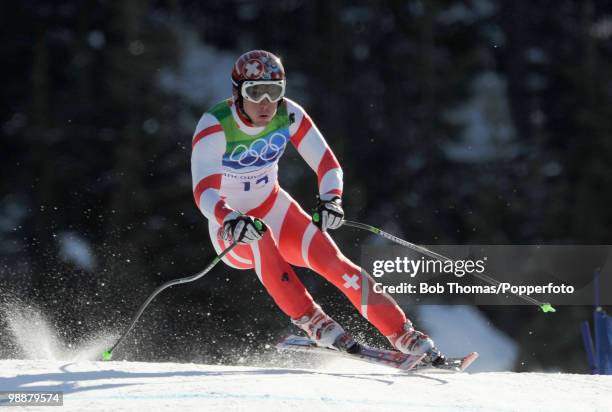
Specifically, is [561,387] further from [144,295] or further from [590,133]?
[590,133]

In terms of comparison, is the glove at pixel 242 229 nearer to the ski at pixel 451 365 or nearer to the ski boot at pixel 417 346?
the ski boot at pixel 417 346

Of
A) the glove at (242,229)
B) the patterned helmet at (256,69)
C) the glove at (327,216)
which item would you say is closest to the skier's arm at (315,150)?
the glove at (327,216)

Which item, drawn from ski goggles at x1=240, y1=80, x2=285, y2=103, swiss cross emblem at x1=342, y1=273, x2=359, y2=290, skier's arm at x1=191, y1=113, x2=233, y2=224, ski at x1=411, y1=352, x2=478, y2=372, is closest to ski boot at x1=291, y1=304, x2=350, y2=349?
swiss cross emblem at x1=342, y1=273, x2=359, y2=290

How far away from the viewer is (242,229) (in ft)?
13.1

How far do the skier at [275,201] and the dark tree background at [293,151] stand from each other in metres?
4.22

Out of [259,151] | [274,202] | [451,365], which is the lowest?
[451,365]

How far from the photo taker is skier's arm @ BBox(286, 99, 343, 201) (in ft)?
14.7

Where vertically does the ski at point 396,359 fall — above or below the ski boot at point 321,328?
below

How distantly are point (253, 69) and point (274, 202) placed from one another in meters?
0.66

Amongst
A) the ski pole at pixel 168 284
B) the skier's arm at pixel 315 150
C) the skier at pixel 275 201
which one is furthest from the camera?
the skier's arm at pixel 315 150

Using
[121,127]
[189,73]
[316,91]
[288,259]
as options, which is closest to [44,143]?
[121,127]

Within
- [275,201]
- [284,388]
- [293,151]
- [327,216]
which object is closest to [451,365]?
[327,216]

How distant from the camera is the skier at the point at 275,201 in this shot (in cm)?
426

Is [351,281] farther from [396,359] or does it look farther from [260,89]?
[260,89]
